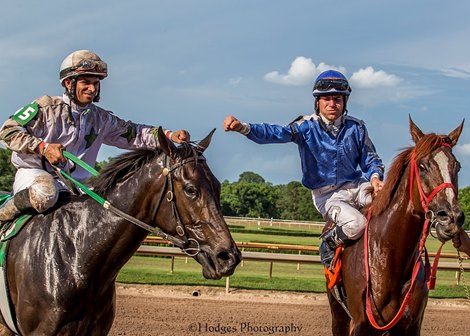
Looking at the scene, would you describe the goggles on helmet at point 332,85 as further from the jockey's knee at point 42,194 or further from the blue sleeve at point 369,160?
the jockey's knee at point 42,194

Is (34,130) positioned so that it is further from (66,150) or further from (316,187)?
(316,187)

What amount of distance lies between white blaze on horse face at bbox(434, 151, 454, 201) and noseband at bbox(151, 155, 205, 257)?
1.96 metres

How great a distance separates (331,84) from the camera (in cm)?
685

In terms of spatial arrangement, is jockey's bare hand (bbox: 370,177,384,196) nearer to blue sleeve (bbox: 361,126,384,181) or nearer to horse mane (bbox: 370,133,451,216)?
blue sleeve (bbox: 361,126,384,181)

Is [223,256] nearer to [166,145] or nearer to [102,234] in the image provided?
[166,145]

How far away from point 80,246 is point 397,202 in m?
2.66

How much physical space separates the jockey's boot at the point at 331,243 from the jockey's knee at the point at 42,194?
8.48 feet

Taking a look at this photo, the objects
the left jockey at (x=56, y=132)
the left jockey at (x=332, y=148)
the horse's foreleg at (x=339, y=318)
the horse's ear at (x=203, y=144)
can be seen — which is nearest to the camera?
the horse's ear at (x=203, y=144)

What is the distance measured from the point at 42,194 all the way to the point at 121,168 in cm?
57

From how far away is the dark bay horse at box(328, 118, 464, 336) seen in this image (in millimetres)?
5887

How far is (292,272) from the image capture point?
2106cm

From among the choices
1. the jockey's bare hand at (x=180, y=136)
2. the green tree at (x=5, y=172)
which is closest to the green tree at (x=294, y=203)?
the green tree at (x=5, y=172)

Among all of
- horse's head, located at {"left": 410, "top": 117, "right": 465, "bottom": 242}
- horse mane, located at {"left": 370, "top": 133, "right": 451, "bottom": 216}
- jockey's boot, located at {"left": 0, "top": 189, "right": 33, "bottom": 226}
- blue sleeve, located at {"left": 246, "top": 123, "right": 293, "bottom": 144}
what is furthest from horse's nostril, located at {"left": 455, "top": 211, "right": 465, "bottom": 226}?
jockey's boot, located at {"left": 0, "top": 189, "right": 33, "bottom": 226}

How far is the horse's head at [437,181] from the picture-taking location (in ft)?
17.8
